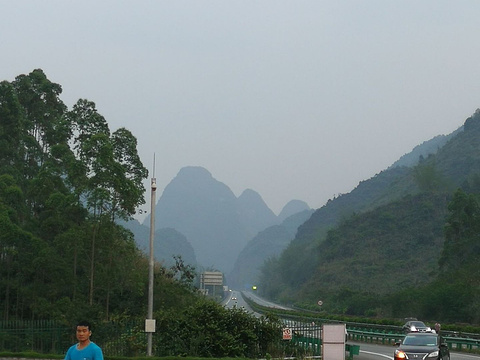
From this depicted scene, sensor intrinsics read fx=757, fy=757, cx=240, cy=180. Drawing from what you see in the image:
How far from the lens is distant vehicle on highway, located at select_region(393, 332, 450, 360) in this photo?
2502cm

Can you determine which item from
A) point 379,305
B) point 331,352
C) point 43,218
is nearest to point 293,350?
point 331,352

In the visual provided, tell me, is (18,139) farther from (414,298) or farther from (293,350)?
(414,298)

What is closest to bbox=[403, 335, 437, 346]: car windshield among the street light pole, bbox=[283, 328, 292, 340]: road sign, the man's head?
bbox=[283, 328, 292, 340]: road sign

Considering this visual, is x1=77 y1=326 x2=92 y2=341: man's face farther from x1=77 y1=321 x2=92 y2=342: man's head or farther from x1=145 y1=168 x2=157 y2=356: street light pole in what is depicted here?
x1=145 y1=168 x2=157 y2=356: street light pole

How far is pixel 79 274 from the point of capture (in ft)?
138

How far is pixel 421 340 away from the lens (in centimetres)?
2628

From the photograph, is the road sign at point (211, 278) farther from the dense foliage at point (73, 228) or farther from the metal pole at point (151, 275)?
the metal pole at point (151, 275)

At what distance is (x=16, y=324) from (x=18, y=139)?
16.5 meters

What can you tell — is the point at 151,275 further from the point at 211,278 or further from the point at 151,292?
the point at 211,278

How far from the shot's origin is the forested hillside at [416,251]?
7981cm

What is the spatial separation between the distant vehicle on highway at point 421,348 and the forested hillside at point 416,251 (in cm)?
4150

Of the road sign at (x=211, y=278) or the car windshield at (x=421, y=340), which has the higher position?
the road sign at (x=211, y=278)

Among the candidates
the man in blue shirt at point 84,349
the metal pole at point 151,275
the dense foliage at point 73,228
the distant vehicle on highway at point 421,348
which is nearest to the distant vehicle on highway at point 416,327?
the dense foliage at point 73,228

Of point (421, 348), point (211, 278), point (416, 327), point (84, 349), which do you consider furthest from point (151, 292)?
point (211, 278)
